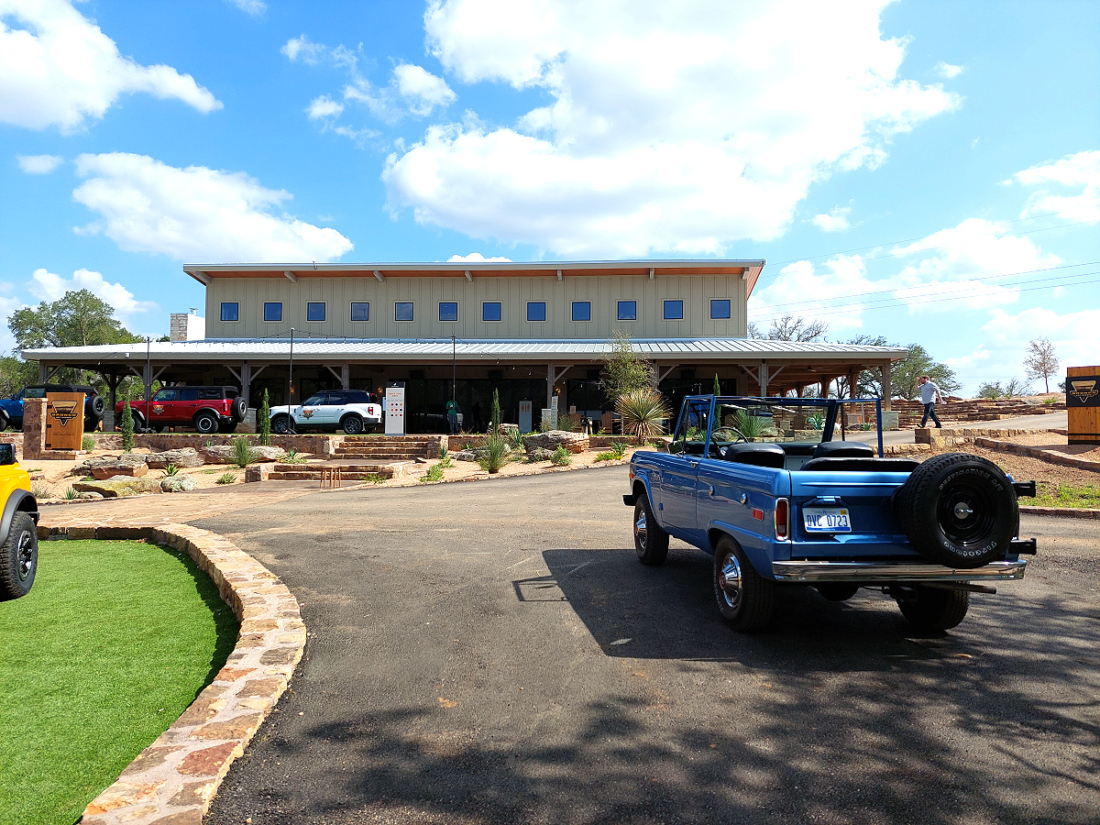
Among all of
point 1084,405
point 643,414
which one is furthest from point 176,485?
point 1084,405

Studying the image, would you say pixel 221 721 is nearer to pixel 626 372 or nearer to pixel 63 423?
pixel 626 372

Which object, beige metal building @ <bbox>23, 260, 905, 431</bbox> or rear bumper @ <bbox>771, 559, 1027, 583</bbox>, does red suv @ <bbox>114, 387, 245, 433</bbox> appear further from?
rear bumper @ <bbox>771, 559, 1027, 583</bbox>

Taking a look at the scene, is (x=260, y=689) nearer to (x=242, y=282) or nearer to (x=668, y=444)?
(x=668, y=444)

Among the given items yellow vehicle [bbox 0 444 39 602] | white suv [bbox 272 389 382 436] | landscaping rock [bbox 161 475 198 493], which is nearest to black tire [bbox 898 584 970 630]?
yellow vehicle [bbox 0 444 39 602]

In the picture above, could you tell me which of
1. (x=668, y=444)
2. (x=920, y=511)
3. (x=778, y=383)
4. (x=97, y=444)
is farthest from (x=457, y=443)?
(x=778, y=383)

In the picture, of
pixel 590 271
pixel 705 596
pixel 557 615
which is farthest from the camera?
pixel 590 271

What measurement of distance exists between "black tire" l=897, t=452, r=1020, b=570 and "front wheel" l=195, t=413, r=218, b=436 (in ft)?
80.5

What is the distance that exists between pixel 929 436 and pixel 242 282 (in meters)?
29.0

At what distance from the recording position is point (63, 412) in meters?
20.5

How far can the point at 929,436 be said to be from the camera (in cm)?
1662

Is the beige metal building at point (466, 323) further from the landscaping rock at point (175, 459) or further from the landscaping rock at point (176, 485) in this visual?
the landscaping rock at point (176, 485)

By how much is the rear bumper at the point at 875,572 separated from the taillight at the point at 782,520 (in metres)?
0.16

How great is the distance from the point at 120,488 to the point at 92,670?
40.3ft

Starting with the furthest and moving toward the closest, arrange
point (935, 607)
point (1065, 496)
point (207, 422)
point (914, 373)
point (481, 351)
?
point (914, 373) < point (481, 351) < point (207, 422) < point (1065, 496) < point (935, 607)
